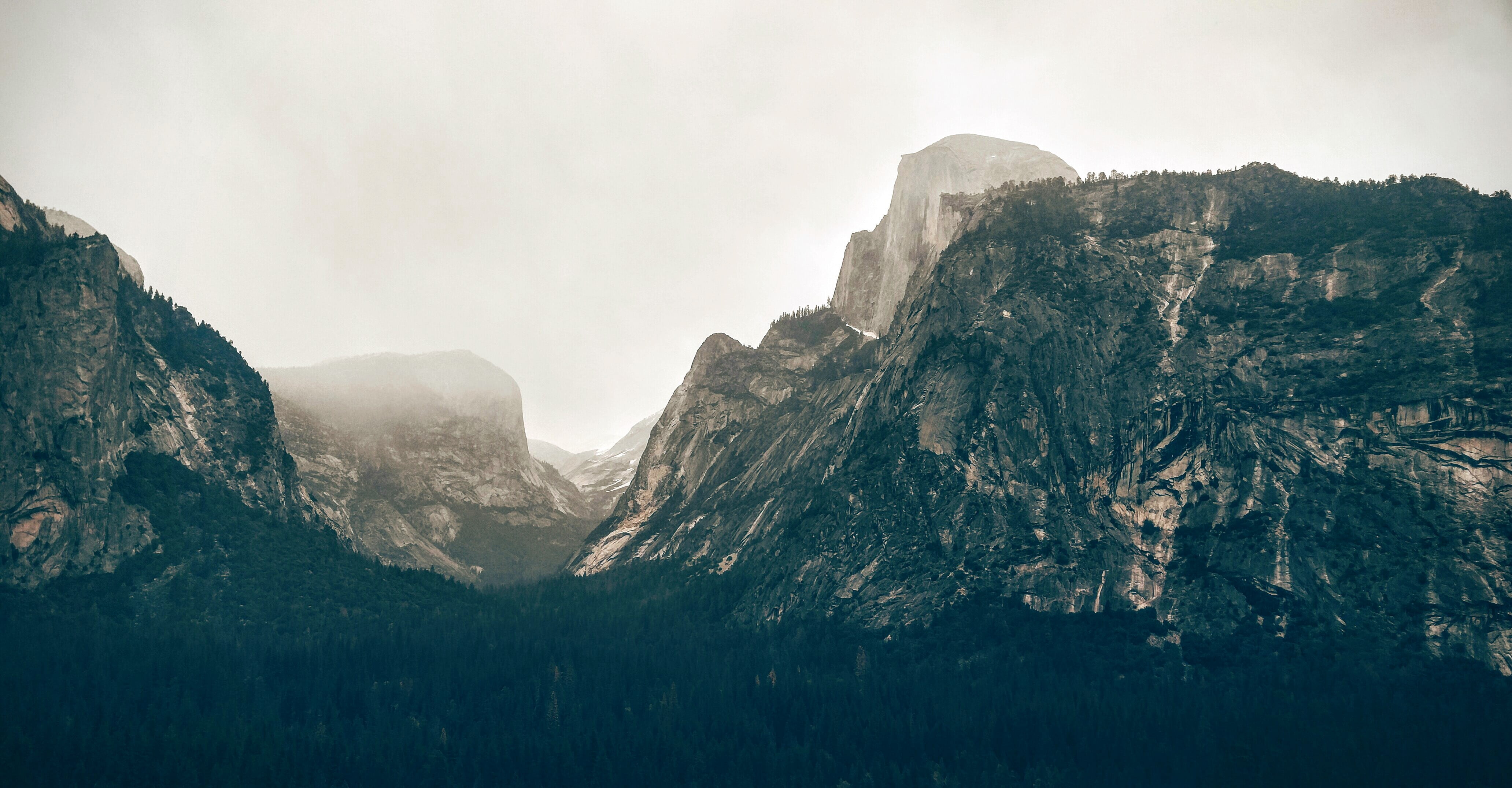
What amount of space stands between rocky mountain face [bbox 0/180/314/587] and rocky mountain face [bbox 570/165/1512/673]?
106 m

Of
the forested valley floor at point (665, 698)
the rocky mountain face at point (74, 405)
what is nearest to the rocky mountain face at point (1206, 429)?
the forested valley floor at point (665, 698)

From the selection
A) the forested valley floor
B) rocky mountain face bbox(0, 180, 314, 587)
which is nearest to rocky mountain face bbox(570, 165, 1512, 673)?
the forested valley floor

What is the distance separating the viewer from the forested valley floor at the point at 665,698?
116188mm

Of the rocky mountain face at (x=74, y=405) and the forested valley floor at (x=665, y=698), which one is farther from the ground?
the rocky mountain face at (x=74, y=405)

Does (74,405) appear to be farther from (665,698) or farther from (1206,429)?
(1206,429)

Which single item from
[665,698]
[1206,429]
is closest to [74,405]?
[665,698]

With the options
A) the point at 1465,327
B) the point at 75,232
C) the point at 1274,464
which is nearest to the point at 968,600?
the point at 1274,464

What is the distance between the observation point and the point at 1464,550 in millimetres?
137125

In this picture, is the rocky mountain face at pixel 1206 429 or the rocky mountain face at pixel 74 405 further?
the rocky mountain face at pixel 74 405

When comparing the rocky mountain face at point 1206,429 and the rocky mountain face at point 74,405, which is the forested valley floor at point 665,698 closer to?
the rocky mountain face at point 74,405

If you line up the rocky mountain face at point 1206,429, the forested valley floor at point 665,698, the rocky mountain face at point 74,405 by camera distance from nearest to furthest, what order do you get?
the forested valley floor at point 665,698 → the rocky mountain face at point 1206,429 → the rocky mountain face at point 74,405

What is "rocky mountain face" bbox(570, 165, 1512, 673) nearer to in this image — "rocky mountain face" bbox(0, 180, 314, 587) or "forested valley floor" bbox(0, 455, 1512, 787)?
"forested valley floor" bbox(0, 455, 1512, 787)

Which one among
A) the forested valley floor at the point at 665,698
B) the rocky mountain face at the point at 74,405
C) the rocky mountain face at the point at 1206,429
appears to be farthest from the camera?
the rocky mountain face at the point at 74,405

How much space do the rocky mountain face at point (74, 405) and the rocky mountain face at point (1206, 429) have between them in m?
106
